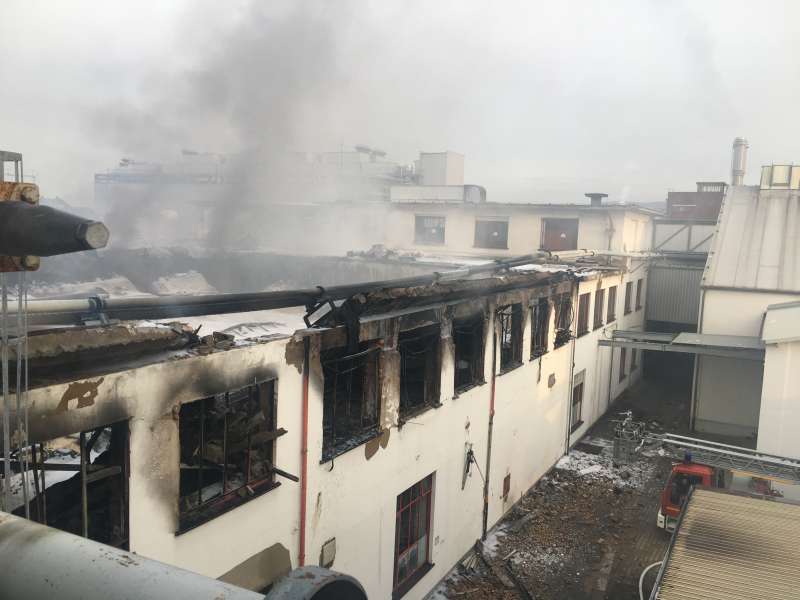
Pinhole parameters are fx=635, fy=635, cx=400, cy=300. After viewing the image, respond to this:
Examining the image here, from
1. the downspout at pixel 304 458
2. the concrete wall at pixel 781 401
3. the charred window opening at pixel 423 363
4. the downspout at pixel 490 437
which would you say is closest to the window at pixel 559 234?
the concrete wall at pixel 781 401

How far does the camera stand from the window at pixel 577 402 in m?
16.8

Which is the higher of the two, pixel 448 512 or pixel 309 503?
pixel 309 503

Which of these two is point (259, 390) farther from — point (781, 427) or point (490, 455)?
point (781, 427)

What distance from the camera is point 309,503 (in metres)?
6.91

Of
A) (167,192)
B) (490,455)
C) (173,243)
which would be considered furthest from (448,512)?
(167,192)

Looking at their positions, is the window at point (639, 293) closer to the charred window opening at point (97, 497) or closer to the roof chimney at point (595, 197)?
the roof chimney at point (595, 197)

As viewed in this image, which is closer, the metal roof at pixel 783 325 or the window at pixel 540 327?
the window at pixel 540 327

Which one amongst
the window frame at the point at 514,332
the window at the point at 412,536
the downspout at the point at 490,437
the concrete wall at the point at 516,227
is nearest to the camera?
the window at the point at 412,536

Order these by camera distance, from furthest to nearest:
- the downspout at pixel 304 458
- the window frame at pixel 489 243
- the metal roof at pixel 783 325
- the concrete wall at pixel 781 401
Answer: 1. the window frame at pixel 489 243
2. the metal roof at pixel 783 325
3. the concrete wall at pixel 781 401
4. the downspout at pixel 304 458

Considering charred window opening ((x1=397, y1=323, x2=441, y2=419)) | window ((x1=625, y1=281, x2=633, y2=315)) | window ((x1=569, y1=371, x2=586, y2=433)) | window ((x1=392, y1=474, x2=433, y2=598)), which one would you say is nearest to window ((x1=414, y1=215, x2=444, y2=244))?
window ((x1=625, y1=281, x2=633, y2=315))

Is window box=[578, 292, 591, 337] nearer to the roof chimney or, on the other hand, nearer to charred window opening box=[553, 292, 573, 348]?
charred window opening box=[553, 292, 573, 348]

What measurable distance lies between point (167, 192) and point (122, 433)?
83.0ft

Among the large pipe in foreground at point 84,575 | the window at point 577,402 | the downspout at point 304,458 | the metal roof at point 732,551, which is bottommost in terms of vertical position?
the window at point 577,402

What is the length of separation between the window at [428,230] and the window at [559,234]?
13.4 ft
